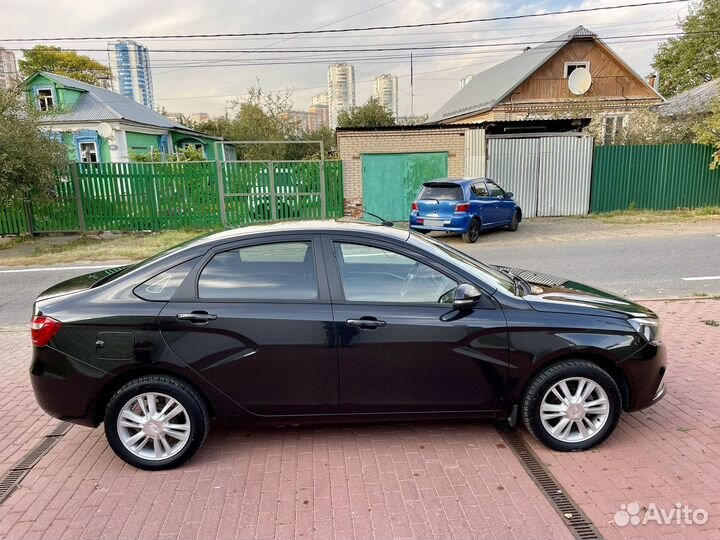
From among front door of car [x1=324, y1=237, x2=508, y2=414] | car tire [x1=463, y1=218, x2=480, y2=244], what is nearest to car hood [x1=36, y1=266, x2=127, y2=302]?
front door of car [x1=324, y1=237, x2=508, y2=414]

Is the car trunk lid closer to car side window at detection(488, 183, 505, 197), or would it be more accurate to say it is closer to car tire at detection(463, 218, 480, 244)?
car tire at detection(463, 218, 480, 244)

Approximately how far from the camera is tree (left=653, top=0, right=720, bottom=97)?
3972cm

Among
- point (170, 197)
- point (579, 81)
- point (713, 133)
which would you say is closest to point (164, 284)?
point (170, 197)

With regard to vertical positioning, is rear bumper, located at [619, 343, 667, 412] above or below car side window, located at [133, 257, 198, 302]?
below

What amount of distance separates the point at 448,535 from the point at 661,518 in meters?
1.14

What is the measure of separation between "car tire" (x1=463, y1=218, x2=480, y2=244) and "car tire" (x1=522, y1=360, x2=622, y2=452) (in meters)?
8.80

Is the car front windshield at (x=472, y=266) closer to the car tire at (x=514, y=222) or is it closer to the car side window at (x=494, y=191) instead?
the car side window at (x=494, y=191)

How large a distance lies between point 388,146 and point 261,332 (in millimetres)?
12967

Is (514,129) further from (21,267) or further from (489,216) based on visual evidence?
(21,267)

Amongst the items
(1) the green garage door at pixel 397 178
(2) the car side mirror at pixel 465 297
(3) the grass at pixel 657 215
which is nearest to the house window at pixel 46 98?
(1) the green garage door at pixel 397 178

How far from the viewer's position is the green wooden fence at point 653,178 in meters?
15.8

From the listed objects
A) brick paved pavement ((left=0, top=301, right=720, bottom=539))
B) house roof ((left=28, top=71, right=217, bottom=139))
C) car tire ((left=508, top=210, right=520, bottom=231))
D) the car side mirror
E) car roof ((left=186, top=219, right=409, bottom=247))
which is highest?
→ house roof ((left=28, top=71, right=217, bottom=139))

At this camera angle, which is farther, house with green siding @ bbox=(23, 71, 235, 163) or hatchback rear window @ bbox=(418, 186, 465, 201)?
house with green siding @ bbox=(23, 71, 235, 163)

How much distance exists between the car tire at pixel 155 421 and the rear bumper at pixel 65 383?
0.14 meters
